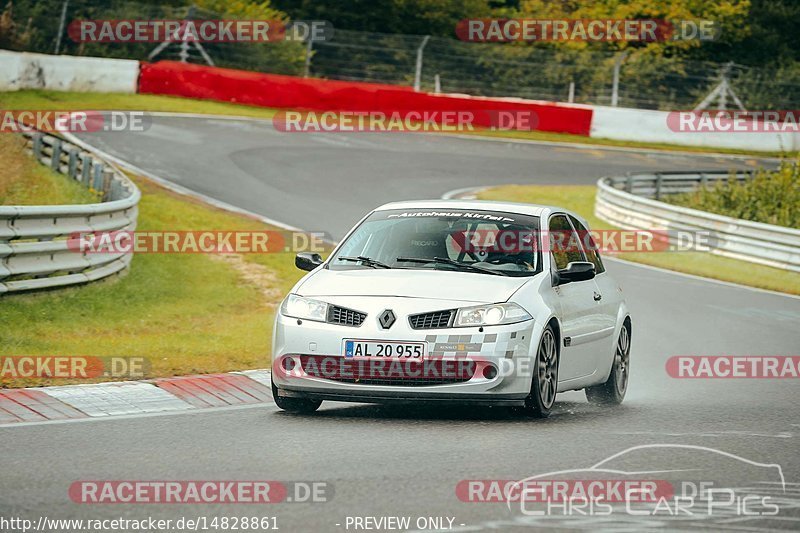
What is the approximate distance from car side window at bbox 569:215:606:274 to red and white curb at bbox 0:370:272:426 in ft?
9.18

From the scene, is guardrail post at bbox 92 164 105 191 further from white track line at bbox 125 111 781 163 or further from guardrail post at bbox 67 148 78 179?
white track line at bbox 125 111 781 163

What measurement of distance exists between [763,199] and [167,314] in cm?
1790

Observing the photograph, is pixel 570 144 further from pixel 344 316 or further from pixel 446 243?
pixel 344 316

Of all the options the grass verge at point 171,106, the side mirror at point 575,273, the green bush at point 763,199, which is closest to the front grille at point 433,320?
the side mirror at point 575,273

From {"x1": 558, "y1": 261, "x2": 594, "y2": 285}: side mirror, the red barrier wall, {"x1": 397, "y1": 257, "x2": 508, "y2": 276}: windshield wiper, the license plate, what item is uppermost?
{"x1": 397, "y1": 257, "x2": 508, "y2": 276}: windshield wiper

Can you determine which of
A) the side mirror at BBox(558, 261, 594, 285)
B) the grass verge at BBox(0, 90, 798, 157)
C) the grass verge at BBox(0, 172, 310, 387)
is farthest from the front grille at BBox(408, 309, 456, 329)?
the grass verge at BBox(0, 90, 798, 157)

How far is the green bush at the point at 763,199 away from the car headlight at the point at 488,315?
65.7 feet

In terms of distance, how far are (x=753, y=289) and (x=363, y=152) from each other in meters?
14.3

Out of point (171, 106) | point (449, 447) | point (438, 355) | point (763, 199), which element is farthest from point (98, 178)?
point (171, 106)

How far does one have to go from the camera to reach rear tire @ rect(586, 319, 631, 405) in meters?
11.2

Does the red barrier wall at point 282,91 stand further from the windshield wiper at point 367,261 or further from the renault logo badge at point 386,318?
the renault logo badge at point 386,318

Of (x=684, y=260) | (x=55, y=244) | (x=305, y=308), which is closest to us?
(x=305, y=308)

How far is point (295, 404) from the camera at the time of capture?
9789 mm

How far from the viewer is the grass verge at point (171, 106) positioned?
33938 millimetres
